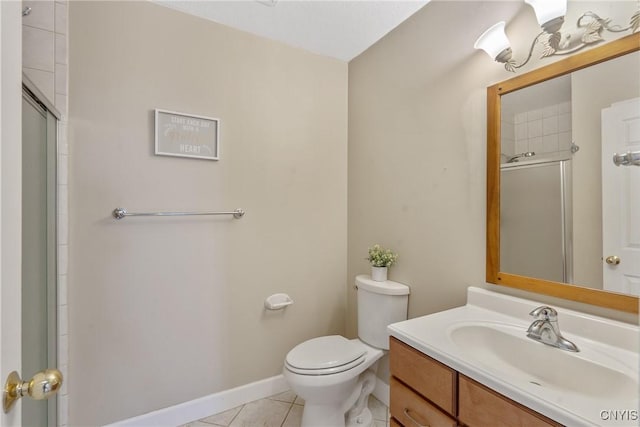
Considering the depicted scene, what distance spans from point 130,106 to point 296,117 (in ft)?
3.18

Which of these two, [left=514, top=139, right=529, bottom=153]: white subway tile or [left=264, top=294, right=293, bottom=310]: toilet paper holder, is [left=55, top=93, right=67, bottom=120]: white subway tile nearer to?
[left=264, top=294, right=293, bottom=310]: toilet paper holder

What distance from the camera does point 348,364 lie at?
1.52 meters

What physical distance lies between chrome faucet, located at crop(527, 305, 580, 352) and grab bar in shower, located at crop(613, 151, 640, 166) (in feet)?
1.68

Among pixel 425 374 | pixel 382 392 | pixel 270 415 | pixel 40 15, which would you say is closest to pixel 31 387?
pixel 425 374

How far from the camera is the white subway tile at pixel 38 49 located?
133 centimetres

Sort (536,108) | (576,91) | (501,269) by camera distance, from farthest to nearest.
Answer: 1. (501,269)
2. (536,108)
3. (576,91)

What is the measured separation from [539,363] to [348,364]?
0.84 meters

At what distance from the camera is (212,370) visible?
1.79 m

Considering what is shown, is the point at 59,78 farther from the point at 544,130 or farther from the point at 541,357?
the point at 541,357

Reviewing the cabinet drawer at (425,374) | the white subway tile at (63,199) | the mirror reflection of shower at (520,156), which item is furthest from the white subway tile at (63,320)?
the mirror reflection of shower at (520,156)

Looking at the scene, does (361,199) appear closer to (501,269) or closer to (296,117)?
(296,117)

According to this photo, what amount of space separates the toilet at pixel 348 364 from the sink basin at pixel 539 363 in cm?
56

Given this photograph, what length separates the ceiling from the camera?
1.61 m

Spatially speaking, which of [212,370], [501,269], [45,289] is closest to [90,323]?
[45,289]
